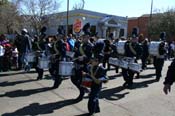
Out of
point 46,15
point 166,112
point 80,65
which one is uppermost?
point 46,15

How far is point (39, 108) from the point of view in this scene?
27.6 ft

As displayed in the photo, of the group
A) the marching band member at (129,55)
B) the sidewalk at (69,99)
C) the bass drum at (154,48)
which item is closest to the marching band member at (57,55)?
the sidewalk at (69,99)

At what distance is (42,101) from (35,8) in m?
30.8

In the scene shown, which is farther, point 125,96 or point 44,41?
point 44,41

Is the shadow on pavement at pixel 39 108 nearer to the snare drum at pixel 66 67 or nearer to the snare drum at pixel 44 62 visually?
the snare drum at pixel 66 67

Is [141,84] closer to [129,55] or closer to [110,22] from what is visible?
[129,55]

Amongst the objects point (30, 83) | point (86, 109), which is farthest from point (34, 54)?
point (86, 109)

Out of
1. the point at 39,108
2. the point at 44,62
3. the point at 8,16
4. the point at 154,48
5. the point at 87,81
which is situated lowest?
the point at 39,108

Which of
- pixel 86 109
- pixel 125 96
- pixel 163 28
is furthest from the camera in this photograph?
pixel 163 28

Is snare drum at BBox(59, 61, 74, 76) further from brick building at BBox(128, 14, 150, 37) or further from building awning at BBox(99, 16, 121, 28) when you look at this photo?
brick building at BBox(128, 14, 150, 37)

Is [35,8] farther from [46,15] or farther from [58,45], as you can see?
[58,45]

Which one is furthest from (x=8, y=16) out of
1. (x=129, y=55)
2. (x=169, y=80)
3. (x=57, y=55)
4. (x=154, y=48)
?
(x=169, y=80)

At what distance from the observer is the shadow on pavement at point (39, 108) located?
312 inches

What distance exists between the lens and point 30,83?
11898 mm
